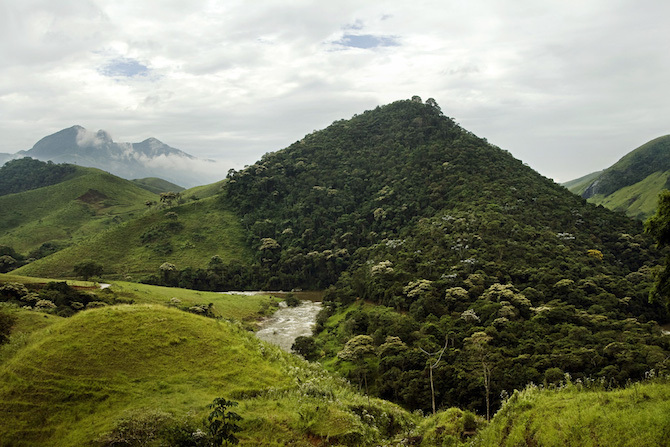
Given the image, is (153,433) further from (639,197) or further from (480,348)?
(639,197)

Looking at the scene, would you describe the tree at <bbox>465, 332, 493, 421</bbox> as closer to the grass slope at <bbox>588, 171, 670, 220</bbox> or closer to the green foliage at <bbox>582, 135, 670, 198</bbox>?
the grass slope at <bbox>588, 171, 670, 220</bbox>

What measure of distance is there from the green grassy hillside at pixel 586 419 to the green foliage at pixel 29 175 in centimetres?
19952

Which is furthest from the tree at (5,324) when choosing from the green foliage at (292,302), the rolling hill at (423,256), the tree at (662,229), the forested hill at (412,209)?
the green foliage at (292,302)

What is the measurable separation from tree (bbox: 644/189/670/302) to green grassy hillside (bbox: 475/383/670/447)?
391 cm

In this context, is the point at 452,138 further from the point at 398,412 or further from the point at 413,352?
the point at 398,412

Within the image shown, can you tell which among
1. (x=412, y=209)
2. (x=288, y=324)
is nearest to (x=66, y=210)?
(x=288, y=324)

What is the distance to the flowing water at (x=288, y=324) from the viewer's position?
55.7 m

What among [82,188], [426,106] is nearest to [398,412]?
[426,106]

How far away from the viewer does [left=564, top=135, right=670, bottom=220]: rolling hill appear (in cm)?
14450

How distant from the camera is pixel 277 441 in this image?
1677 cm

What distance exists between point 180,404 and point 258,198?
330ft

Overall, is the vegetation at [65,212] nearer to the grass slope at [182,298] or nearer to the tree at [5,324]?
the grass slope at [182,298]

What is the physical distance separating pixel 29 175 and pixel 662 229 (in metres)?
215

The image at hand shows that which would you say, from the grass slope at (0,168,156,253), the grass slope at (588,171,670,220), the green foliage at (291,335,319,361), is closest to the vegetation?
the grass slope at (0,168,156,253)
